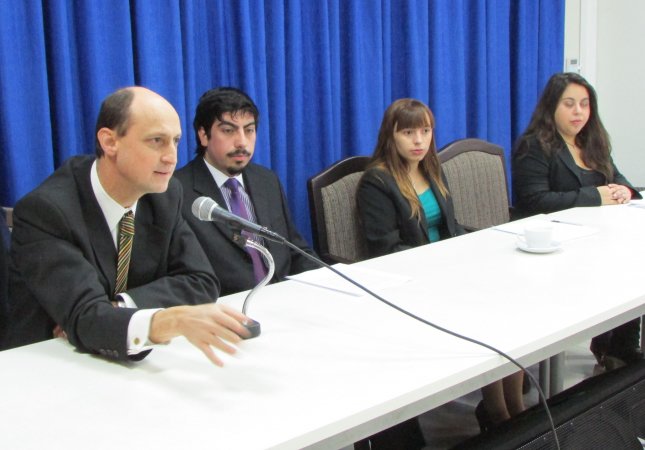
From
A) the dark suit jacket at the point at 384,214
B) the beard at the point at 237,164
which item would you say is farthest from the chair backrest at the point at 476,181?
the beard at the point at 237,164

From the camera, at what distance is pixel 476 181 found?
9.89ft

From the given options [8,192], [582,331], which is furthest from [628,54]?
[8,192]

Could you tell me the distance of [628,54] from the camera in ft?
13.7

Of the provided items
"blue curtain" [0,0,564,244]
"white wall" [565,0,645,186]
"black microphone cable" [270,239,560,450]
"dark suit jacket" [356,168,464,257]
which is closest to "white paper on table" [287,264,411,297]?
"black microphone cable" [270,239,560,450]

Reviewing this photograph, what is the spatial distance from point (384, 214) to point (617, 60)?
2586 mm

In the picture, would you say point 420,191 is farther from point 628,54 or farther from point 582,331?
point 628,54

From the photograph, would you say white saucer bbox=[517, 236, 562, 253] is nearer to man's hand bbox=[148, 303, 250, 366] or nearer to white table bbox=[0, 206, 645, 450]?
white table bbox=[0, 206, 645, 450]

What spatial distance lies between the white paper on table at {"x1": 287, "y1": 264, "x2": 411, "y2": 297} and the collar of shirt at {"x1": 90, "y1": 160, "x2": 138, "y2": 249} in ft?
1.59

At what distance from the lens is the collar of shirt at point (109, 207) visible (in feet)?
4.86

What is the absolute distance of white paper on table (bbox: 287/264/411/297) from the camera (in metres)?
1.64

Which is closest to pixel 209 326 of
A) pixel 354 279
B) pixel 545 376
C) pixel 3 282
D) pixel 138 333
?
pixel 138 333

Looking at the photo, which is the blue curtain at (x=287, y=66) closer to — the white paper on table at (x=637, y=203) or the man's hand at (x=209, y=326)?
the white paper on table at (x=637, y=203)

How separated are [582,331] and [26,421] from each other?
40.0 inches

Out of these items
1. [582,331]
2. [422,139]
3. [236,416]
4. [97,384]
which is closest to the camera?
[236,416]
